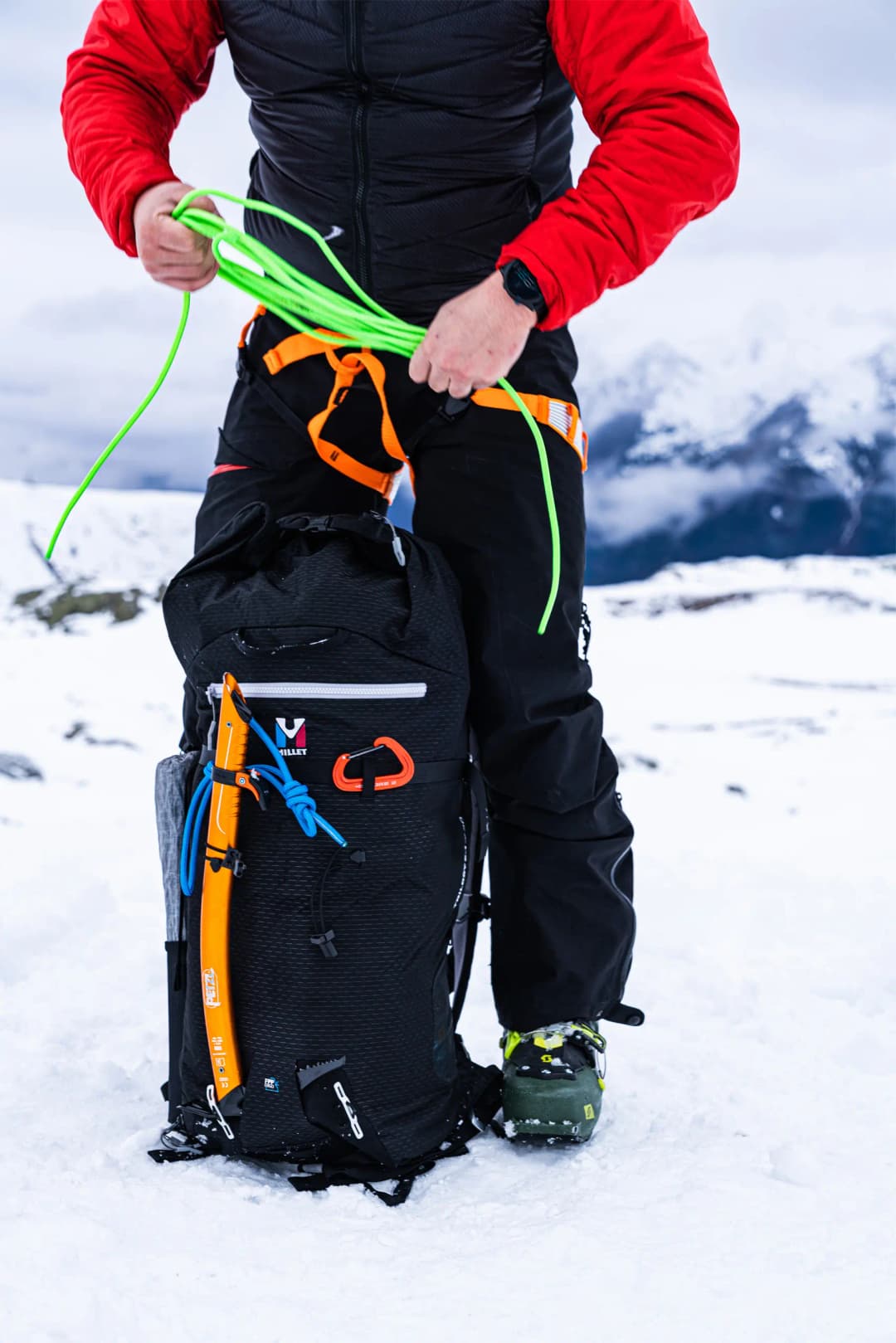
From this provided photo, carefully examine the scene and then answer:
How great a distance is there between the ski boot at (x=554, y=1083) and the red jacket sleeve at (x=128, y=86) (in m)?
1.27

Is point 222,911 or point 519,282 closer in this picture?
point 519,282

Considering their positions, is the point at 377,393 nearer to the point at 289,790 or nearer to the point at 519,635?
the point at 519,635

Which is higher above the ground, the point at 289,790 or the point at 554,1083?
the point at 289,790

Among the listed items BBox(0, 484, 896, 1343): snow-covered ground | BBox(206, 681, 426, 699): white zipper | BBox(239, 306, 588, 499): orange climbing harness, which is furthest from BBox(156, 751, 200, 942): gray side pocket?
BBox(239, 306, 588, 499): orange climbing harness

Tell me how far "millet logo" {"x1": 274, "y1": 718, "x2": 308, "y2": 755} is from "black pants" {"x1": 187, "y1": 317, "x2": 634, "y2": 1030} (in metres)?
0.28

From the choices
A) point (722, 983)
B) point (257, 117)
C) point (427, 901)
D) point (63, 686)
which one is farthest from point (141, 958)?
point (63, 686)

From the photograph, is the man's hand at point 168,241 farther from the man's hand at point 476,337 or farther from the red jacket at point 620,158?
the man's hand at point 476,337

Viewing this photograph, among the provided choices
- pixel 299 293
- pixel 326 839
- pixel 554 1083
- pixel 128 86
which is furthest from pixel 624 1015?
pixel 128 86

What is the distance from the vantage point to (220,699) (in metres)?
1.42

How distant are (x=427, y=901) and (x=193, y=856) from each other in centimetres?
33

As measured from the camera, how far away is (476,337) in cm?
127

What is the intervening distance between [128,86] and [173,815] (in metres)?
1.05

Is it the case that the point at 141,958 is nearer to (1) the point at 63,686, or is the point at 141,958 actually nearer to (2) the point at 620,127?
(2) the point at 620,127

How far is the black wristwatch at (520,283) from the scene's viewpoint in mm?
1263
